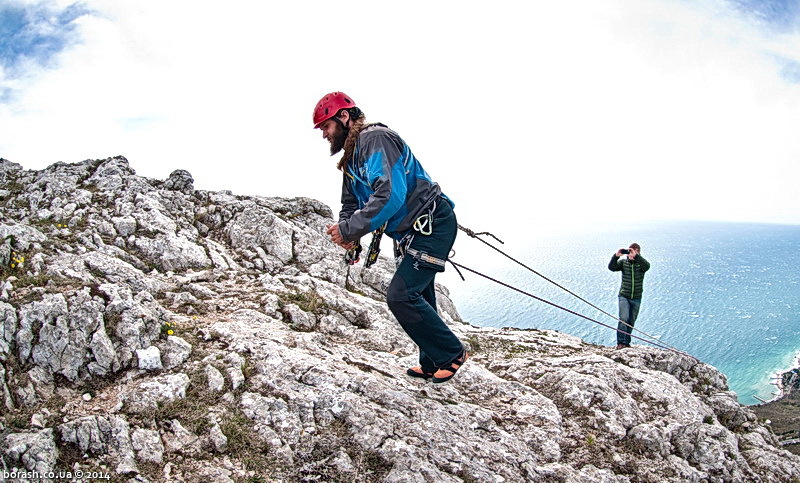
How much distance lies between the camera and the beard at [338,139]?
7234mm

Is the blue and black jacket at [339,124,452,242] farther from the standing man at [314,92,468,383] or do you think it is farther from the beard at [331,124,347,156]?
the beard at [331,124,347,156]

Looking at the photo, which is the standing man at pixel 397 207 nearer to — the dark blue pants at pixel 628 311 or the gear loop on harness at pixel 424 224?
the gear loop on harness at pixel 424 224

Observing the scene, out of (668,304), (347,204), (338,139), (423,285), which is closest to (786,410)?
(668,304)

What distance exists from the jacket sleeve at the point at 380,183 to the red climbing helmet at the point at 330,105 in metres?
0.76

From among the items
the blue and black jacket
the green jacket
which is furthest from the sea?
the blue and black jacket

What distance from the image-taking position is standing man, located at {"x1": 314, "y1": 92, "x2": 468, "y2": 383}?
664 cm

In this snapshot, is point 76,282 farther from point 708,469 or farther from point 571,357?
point 708,469

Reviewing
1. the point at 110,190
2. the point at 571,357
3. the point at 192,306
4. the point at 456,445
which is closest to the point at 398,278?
the point at 456,445

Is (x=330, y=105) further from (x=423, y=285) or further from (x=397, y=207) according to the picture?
(x=423, y=285)

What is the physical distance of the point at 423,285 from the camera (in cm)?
736

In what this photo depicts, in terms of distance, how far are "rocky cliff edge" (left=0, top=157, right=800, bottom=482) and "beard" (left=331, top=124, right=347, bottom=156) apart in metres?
4.15

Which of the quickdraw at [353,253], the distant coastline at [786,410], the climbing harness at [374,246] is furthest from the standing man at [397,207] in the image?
the distant coastline at [786,410]

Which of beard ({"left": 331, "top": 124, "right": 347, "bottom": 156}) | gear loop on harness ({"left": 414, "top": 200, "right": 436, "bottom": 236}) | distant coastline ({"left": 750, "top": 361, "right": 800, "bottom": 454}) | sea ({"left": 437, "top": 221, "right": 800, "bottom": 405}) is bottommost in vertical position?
distant coastline ({"left": 750, "top": 361, "right": 800, "bottom": 454})

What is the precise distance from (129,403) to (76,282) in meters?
3.70
